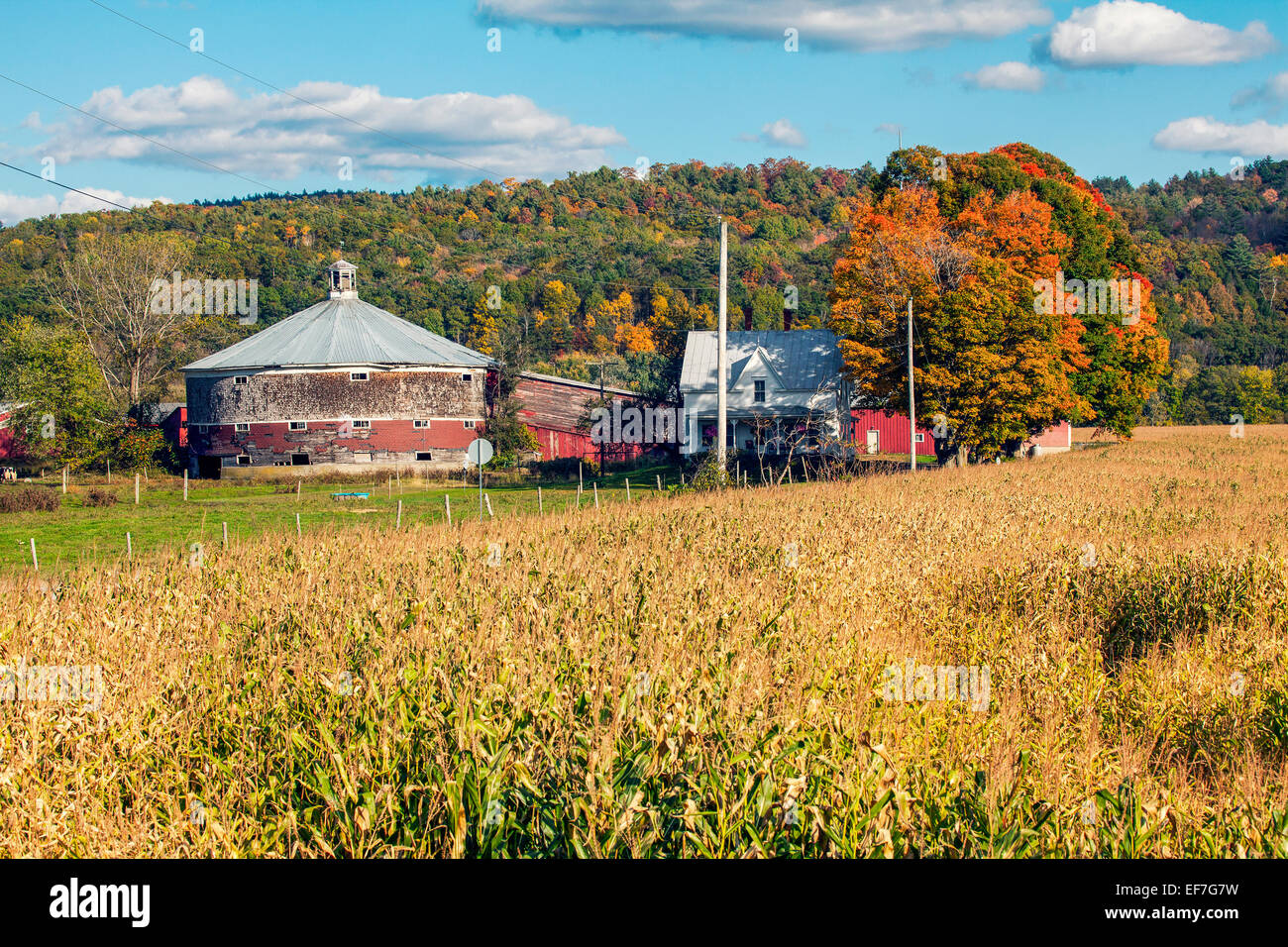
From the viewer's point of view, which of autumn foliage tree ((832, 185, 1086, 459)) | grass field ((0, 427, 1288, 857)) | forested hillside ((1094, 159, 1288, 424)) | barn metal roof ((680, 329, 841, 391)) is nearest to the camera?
grass field ((0, 427, 1288, 857))

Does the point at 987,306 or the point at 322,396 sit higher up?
the point at 987,306

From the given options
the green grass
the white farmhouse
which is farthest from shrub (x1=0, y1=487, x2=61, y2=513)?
the white farmhouse

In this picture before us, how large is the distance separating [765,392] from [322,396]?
2423 cm

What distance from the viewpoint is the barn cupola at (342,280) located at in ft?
200

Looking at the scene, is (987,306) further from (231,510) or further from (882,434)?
(231,510)

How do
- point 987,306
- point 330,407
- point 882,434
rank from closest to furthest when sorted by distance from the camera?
point 987,306 → point 330,407 → point 882,434

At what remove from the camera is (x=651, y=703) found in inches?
241

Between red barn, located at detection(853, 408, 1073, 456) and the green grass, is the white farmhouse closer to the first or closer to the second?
red barn, located at detection(853, 408, 1073, 456)

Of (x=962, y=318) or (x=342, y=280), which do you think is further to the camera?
(x=342, y=280)

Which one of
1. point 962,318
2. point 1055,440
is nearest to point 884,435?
point 1055,440

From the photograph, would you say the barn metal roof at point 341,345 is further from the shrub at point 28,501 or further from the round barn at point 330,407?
the shrub at point 28,501

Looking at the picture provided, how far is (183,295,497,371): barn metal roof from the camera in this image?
53.5m

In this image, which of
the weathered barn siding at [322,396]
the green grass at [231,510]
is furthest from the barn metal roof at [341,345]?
the green grass at [231,510]
